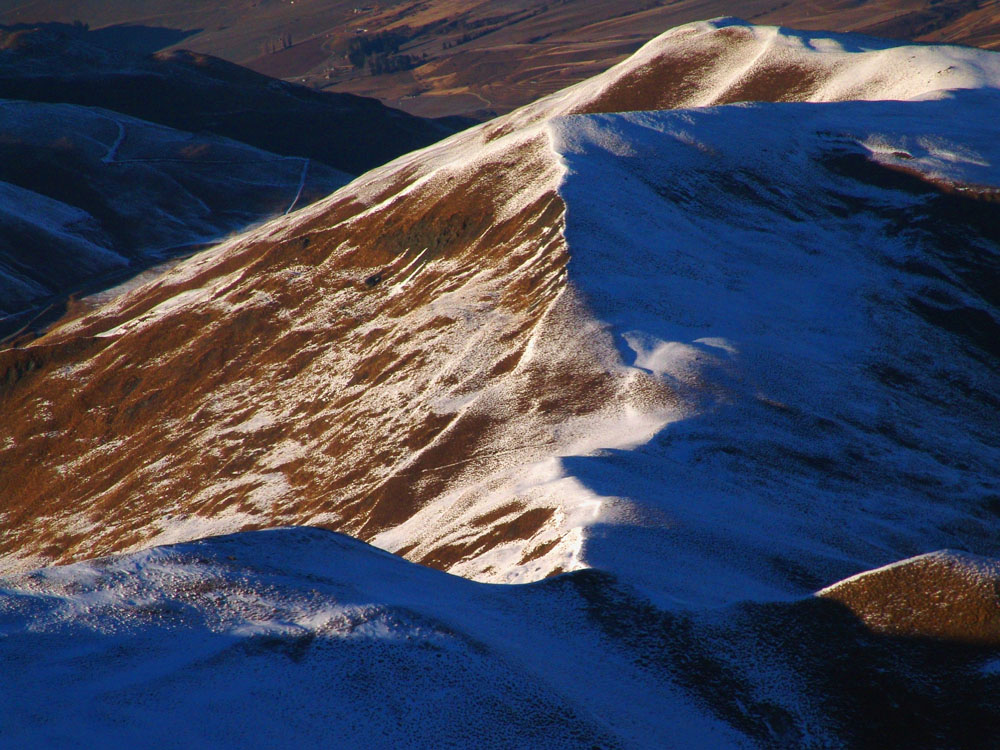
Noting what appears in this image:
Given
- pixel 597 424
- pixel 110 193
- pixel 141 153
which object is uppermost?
pixel 141 153

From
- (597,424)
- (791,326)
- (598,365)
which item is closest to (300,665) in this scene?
(597,424)

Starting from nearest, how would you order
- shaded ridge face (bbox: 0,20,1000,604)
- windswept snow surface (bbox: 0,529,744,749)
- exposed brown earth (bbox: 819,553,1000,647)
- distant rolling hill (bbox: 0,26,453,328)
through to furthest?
windswept snow surface (bbox: 0,529,744,749)
exposed brown earth (bbox: 819,553,1000,647)
shaded ridge face (bbox: 0,20,1000,604)
distant rolling hill (bbox: 0,26,453,328)

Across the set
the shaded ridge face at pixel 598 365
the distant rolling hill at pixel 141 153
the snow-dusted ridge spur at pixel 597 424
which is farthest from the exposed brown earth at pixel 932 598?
the distant rolling hill at pixel 141 153

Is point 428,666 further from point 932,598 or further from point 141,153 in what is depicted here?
point 141,153

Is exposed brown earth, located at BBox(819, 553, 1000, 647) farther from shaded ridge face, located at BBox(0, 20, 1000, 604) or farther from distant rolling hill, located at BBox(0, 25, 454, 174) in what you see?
distant rolling hill, located at BBox(0, 25, 454, 174)

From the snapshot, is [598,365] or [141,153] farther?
[141,153]

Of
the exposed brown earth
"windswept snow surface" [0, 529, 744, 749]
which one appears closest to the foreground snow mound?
"windswept snow surface" [0, 529, 744, 749]

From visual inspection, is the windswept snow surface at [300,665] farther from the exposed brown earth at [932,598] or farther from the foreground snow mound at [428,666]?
the exposed brown earth at [932,598]
